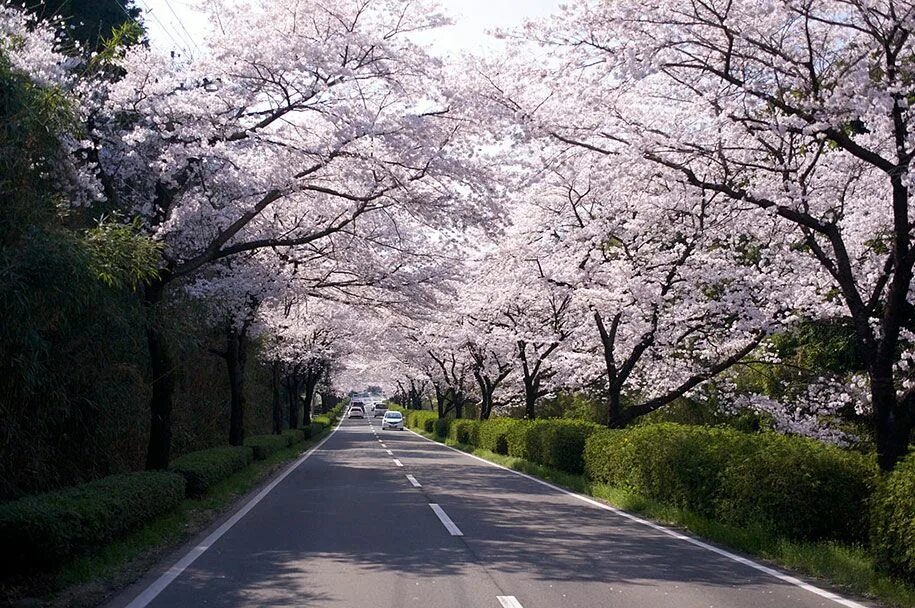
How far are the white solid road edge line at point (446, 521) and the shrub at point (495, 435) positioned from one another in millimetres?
14132

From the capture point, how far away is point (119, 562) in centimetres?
824

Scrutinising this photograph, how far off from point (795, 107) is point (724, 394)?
1343cm

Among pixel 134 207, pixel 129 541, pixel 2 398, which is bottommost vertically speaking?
pixel 129 541

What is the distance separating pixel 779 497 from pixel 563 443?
10.3m

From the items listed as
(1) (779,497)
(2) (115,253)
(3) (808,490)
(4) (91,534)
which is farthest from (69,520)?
(3) (808,490)

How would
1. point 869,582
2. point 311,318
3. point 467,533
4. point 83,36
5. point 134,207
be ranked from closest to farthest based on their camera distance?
point 869,582
point 467,533
point 134,207
point 83,36
point 311,318

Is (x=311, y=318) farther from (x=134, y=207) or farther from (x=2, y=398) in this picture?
(x=2, y=398)

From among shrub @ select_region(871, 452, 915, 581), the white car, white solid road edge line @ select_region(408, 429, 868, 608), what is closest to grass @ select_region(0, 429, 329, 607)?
white solid road edge line @ select_region(408, 429, 868, 608)

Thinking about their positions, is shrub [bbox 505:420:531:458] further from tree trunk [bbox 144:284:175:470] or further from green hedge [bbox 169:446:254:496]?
tree trunk [bbox 144:284:175:470]

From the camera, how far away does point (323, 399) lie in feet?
317

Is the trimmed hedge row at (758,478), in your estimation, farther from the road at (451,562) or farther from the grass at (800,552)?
the road at (451,562)

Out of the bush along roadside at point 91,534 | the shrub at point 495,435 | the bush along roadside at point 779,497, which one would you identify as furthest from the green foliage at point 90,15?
the shrub at point 495,435

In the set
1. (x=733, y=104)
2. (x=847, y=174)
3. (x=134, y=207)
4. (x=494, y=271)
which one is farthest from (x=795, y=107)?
(x=494, y=271)

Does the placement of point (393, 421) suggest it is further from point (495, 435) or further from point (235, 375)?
point (235, 375)
